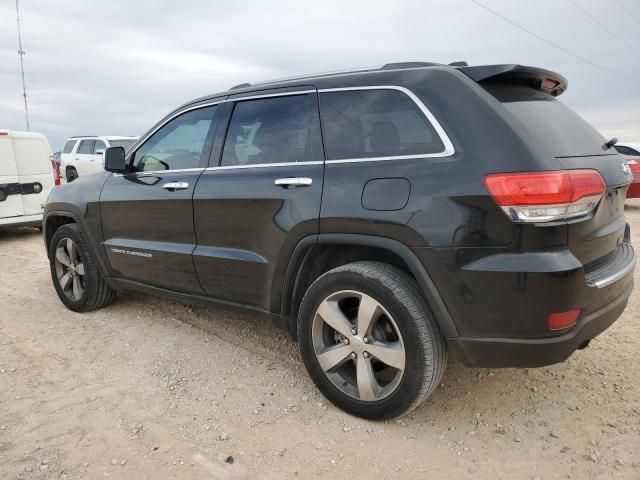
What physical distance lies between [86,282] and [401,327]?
306cm

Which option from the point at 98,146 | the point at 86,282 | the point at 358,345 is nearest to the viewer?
the point at 358,345

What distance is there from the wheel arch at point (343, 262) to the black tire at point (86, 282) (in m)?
2.13

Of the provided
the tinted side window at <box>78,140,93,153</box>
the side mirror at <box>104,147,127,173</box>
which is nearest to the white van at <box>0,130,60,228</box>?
the side mirror at <box>104,147,127,173</box>

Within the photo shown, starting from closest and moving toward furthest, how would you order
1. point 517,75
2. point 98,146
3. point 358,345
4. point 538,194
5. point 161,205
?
point 538,194 < point 517,75 < point 358,345 < point 161,205 < point 98,146

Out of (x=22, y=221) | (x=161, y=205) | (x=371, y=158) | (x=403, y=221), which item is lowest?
(x=22, y=221)

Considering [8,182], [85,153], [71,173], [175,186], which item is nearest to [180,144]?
[175,186]

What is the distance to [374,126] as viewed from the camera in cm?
268

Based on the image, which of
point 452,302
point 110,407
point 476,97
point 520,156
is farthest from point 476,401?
point 110,407

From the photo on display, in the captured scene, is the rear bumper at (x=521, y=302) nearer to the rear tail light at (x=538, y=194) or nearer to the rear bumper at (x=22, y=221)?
the rear tail light at (x=538, y=194)

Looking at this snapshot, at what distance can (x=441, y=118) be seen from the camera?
2.42m

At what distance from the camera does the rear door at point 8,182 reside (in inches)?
307

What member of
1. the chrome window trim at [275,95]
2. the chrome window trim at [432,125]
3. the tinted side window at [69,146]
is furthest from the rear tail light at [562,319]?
the tinted side window at [69,146]

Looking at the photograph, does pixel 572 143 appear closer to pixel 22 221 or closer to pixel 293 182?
pixel 293 182

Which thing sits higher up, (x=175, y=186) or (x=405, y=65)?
(x=405, y=65)
